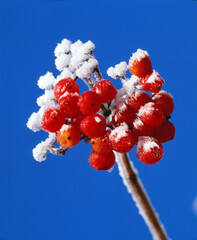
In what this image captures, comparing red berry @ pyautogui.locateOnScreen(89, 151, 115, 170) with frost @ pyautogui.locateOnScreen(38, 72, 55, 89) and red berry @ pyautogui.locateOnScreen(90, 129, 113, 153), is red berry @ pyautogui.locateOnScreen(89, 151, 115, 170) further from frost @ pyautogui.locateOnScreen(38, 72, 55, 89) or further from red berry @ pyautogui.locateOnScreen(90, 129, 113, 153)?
frost @ pyautogui.locateOnScreen(38, 72, 55, 89)

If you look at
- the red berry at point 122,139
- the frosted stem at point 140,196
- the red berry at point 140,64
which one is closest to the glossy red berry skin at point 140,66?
the red berry at point 140,64

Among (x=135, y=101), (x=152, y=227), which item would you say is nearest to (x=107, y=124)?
(x=135, y=101)

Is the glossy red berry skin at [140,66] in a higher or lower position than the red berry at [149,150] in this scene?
higher

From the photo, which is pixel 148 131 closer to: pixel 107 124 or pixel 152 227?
pixel 107 124

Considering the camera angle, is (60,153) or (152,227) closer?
(60,153)

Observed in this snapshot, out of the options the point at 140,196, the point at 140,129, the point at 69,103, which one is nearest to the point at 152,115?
the point at 140,129

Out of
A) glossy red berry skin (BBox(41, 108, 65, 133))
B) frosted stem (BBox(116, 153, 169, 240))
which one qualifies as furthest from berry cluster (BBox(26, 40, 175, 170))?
frosted stem (BBox(116, 153, 169, 240))

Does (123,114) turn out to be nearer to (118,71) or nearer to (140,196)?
(118,71)

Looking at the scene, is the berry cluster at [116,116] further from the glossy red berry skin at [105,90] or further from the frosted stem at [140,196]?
the frosted stem at [140,196]
